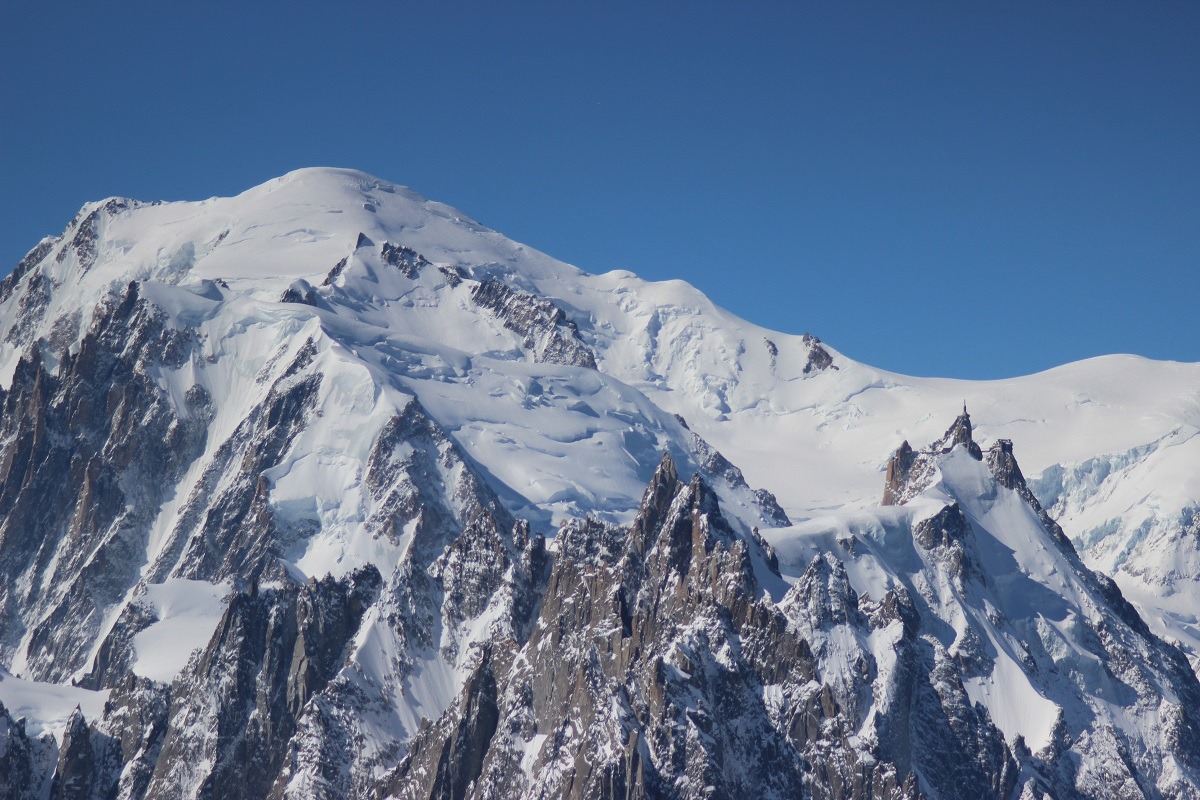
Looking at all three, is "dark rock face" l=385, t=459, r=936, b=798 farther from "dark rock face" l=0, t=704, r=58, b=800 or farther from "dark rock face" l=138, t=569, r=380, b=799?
"dark rock face" l=0, t=704, r=58, b=800

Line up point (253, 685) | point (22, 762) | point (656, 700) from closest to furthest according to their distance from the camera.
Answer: point (656, 700), point (22, 762), point (253, 685)

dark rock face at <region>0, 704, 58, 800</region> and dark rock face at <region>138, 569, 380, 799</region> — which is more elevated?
dark rock face at <region>138, 569, 380, 799</region>

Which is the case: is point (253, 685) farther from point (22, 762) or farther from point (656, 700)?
point (656, 700)

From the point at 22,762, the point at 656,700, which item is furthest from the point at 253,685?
the point at 656,700

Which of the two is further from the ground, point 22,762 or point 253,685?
point 253,685

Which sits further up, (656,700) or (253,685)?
(253,685)

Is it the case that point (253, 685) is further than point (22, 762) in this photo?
Yes

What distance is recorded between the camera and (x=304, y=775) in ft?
545

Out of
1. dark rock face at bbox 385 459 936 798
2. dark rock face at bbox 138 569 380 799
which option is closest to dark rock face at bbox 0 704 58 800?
dark rock face at bbox 138 569 380 799

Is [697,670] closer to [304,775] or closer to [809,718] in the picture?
[809,718]

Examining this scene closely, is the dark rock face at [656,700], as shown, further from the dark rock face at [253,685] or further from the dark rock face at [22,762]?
the dark rock face at [22,762]

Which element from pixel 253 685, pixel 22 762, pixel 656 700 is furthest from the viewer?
pixel 253 685

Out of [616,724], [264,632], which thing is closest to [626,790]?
[616,724]

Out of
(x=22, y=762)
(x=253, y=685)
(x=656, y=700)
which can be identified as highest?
(x=253, y=685)
